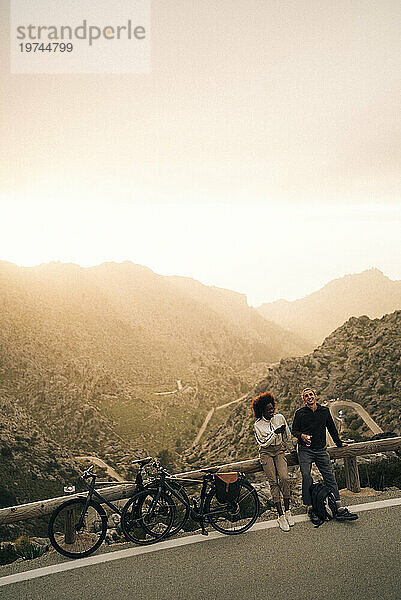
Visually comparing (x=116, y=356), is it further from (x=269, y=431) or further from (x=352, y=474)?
(x=269, y=431)

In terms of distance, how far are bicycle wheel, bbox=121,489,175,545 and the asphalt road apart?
393mm

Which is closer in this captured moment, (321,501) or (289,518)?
(321,501)

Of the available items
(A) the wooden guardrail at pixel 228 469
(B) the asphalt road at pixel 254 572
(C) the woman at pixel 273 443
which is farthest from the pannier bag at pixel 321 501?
(A) the wooden guardrail at pixel 228 469

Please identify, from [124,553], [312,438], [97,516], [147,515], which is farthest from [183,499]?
[312,438]

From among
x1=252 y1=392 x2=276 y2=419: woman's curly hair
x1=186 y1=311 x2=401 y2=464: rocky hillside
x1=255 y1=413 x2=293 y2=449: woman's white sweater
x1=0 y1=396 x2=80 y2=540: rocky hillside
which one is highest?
x1=252 y1=392 x2=276 y2=419: woman's curly hair

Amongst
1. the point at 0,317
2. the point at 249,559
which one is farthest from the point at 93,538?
the point at 0,317

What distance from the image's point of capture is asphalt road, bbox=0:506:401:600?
5.83 m

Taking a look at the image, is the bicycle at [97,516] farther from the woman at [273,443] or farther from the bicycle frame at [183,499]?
the woman at [273,443]

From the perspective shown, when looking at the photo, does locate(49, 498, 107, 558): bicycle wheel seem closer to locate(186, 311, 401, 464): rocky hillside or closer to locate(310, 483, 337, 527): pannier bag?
locate(310, 483, 337, 527): pannier bag

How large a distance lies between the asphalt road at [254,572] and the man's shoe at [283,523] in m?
0.12

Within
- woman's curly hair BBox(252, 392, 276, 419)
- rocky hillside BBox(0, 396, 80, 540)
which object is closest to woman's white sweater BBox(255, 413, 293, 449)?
woman's curly hair BBox(252, 392, 276, 419)

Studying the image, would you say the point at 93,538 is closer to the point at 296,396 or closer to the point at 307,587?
the point at 307,587

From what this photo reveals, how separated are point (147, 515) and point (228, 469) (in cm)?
137

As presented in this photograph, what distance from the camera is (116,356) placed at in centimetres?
13462
